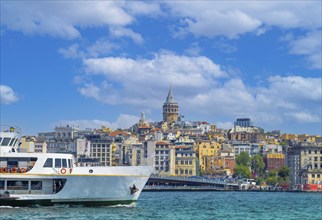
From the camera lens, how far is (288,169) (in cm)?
14725

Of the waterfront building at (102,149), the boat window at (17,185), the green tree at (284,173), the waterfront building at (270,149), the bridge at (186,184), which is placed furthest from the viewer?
the waterfront building at (270,149)

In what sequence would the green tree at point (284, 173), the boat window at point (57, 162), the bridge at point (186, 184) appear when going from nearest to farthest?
the boat window at point (57, 162), the bridge at point (186, 184), the green tree at point (284, 173)

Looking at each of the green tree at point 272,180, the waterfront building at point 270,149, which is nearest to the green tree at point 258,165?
the waterfront building at point 270,149

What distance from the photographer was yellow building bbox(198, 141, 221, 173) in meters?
162

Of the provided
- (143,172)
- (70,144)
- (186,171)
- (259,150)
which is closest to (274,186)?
(186,171)

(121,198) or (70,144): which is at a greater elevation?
(70,144)

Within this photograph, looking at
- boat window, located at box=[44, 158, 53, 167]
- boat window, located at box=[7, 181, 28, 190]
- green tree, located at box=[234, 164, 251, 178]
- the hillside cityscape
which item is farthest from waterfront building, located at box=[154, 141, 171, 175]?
boat window, located at box=[7, 181, 28, 190]

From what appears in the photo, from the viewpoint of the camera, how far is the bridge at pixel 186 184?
130 m

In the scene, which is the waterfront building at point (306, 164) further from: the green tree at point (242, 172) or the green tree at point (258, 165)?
the green tree at point (258, 165)

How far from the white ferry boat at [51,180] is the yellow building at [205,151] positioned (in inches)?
4617

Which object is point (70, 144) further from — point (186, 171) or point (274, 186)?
point (274, 186)

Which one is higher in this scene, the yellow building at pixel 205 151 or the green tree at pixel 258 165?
the yellow building at pixel 205 151

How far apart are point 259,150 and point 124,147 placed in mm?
34649

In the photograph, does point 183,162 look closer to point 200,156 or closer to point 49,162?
point 200,156
